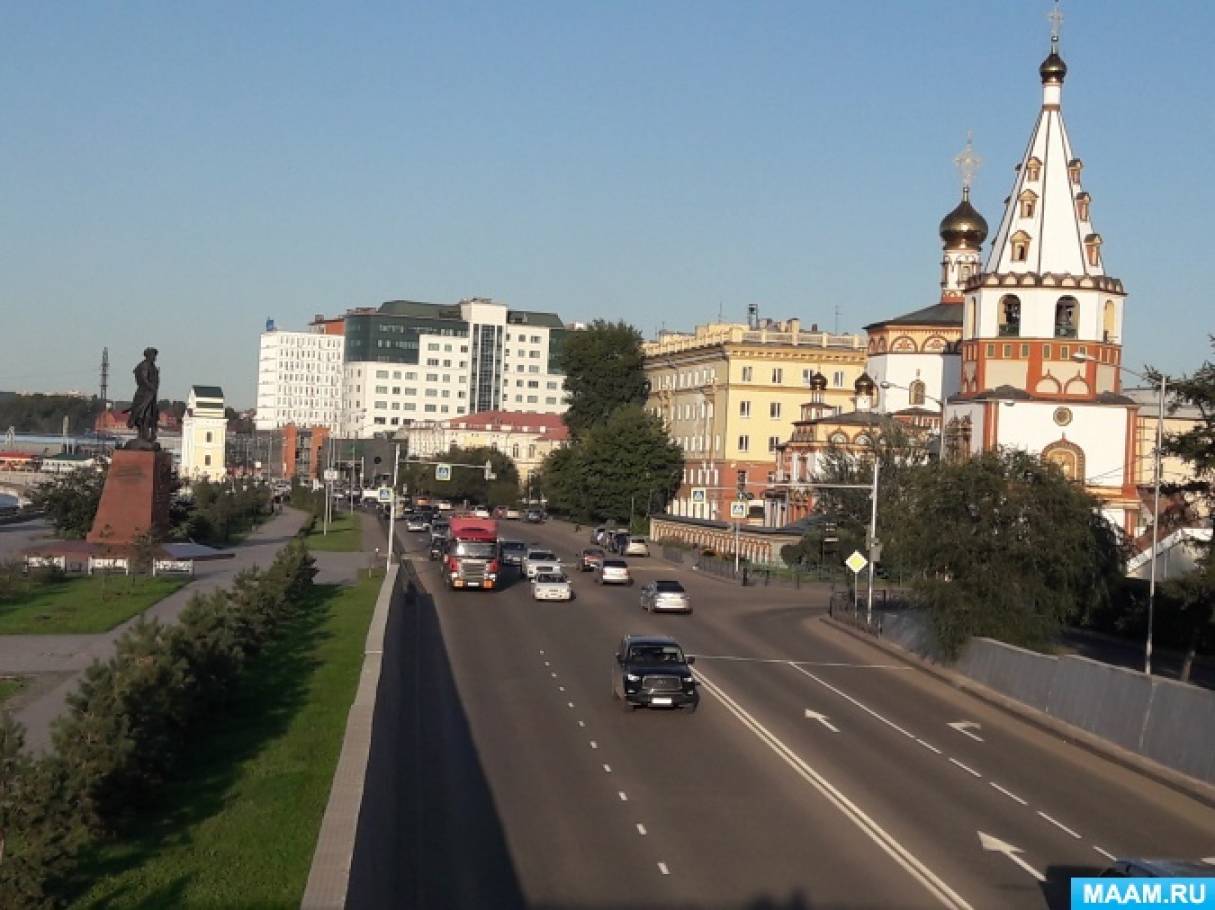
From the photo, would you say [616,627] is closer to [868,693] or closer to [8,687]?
[868,693]

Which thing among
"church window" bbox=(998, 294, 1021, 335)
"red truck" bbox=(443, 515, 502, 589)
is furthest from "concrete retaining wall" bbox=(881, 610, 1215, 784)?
"church window" bbox=(998, 294, 1021, 335)

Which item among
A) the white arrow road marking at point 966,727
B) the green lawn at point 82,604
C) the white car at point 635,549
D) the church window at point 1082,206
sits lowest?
the white arrow road marking at point 966,727

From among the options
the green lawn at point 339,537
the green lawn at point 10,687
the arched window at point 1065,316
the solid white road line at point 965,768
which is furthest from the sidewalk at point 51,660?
the arched window at point 1065,316

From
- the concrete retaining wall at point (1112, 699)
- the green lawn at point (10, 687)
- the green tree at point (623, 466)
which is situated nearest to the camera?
the concrete retaining wall at point (1112, 699)

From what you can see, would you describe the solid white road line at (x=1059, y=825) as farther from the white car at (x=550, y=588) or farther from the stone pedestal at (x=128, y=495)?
the stone pedestal at (x=128, y=495)

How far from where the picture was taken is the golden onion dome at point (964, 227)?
103375 mm

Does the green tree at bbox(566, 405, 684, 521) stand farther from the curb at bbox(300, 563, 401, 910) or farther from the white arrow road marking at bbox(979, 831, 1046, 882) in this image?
the white arrow road marking at bbox(979, 831, 1046, 882)

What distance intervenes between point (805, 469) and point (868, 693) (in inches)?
2407

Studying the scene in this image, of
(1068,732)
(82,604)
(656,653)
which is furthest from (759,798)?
(82,604)

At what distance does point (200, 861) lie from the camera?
16.5 meters

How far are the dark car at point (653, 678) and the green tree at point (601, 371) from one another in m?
104

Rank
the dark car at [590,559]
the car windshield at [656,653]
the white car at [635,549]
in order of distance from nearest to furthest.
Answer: the car windshield at [656,653] < the dark car at [590,559] < the white car at [635,549]

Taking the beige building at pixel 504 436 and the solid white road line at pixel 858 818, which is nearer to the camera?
the solid white road line at pixel 858 818

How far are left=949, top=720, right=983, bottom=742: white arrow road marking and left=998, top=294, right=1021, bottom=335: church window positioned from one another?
37.1 m
